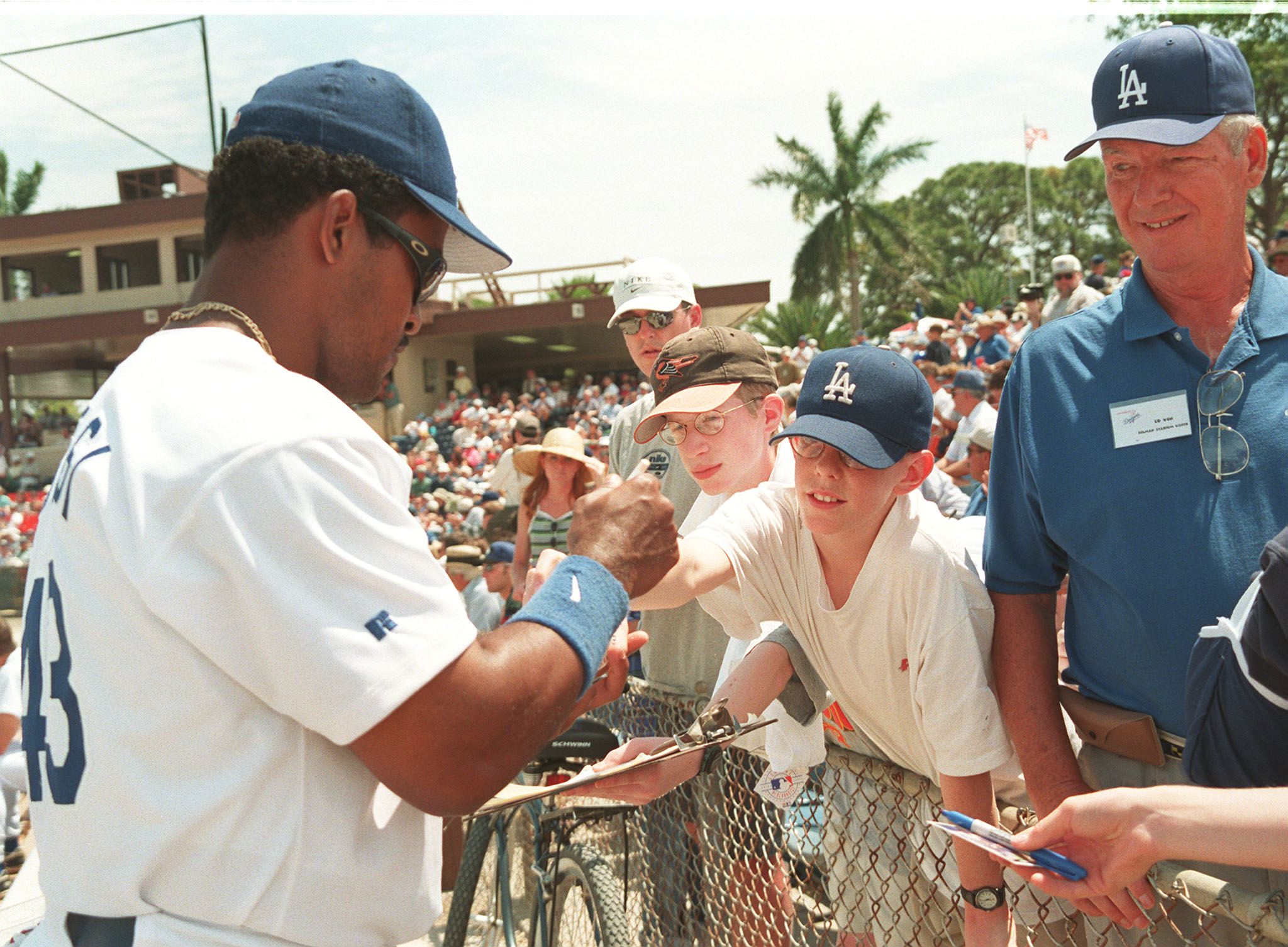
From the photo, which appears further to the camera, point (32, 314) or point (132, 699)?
point (32, 314)

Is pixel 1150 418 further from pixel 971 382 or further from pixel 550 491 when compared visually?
A: pixel 971 382

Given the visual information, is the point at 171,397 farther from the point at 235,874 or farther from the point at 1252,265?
the point at 1252,265

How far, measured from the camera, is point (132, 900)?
1.31 meters

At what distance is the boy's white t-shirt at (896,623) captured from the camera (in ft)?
7.21

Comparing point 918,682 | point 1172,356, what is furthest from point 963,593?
point 1172,356

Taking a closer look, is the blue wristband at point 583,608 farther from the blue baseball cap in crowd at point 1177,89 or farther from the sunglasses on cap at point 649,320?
the sunglasses on cap at point 649,320

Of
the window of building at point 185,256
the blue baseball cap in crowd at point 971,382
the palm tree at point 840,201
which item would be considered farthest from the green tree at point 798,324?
the blue baseball cap in crowd at point 971,382

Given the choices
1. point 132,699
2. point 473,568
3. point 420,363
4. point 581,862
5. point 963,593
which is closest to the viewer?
point 132,699

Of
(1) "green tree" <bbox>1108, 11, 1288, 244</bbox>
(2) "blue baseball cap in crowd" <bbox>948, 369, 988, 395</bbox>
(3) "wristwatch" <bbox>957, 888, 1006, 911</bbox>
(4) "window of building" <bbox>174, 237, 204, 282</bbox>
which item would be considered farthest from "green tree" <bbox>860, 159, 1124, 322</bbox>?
(3) "wristwatch" <bbox>957, 888, 1006, 911</bbox>

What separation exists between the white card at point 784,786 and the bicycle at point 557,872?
0.89 metres

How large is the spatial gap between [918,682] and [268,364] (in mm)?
1474

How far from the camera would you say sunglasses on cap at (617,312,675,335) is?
4348 millimetres

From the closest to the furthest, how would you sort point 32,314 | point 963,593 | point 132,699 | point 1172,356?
point 132,699
point 1172,356
point 963,593
point 32,314

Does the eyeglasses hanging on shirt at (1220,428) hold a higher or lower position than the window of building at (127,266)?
lower
